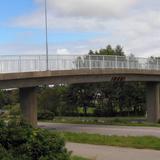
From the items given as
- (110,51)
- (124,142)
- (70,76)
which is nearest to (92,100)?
(110,51)

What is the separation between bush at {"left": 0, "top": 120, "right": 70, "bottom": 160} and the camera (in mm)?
9445

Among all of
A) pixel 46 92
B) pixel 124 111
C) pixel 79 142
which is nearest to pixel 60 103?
pixel 46 92

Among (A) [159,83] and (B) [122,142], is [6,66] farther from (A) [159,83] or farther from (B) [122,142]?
(A) [159,83]

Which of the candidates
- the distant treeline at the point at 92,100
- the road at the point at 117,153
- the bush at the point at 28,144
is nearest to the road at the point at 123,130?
the road at the point at 117,153

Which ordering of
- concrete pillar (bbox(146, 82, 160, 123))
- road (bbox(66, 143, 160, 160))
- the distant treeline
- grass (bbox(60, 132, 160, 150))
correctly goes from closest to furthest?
road (bbox(66, 143, 160, 160)) < grass (bbox(60, 132, 160, 150)) < concrete pillar (bbox(146, 82, 160, 123)) < the distant treeline

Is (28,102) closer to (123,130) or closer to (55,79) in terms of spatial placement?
(55,79)

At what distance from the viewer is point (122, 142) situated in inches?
1016

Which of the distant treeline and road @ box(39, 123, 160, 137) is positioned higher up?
the distant treeline

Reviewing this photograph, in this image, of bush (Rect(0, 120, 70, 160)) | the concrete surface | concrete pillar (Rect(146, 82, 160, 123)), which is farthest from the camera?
concrete pillar (Rect(146, 82, 160, 123))

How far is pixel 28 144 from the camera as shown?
9547mm

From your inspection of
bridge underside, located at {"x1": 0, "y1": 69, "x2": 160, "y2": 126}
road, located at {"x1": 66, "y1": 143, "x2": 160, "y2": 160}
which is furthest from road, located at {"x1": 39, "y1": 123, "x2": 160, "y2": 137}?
road, located at {"x1": 66, "y1": 143, "x2": 160, "y2": 160}

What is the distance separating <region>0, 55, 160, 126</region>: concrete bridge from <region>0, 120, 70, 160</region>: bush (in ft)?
87.9

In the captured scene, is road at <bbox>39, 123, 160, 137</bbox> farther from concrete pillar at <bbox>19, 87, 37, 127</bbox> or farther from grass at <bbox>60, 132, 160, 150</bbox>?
grass at <bbox>60, 132, 160, 150</bbox>

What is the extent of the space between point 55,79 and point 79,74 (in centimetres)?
267
